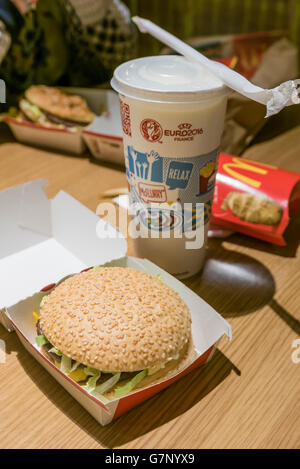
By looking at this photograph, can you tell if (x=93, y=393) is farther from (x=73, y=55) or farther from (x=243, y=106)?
(x=73, y=55)

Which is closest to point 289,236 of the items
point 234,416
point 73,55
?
point 234,416

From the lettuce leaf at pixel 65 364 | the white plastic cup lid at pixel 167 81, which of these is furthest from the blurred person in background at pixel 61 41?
the lettuce leaf at pixel 65 364

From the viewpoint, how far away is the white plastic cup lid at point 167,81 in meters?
0.77

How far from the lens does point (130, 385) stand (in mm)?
714

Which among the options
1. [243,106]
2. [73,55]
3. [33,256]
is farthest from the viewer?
[73,55]

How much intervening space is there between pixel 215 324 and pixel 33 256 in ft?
1.78

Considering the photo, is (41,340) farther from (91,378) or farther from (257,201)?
(257,201)

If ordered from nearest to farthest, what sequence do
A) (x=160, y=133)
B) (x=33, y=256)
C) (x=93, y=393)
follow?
(x=93, y=393) → (x=160, y=133) → (x=33, y=256)

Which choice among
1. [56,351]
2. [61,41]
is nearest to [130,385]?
[56,351]

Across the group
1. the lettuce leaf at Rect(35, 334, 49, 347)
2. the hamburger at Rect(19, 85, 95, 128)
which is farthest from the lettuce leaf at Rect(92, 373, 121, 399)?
the hamburger at Rect(19, 85, 95, 128)

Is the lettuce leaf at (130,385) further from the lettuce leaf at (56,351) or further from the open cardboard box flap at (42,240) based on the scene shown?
the open cardboard box flap at (42,240)

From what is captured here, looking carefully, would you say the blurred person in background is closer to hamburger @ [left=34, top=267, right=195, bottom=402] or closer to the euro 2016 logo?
the euro 2016 logo

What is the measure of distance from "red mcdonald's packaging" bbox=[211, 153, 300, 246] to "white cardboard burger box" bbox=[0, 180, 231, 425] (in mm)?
312

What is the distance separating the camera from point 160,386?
0.71 m
